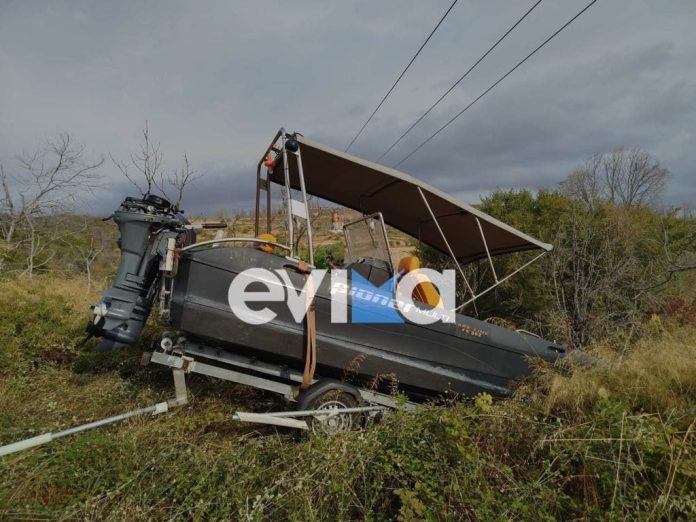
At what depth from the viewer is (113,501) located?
8.74ft

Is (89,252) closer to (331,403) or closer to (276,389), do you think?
(276,389)

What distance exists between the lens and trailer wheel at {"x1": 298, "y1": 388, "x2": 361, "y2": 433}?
3.72m

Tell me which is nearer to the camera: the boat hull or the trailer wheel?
the boat hull

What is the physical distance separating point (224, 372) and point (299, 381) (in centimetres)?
69

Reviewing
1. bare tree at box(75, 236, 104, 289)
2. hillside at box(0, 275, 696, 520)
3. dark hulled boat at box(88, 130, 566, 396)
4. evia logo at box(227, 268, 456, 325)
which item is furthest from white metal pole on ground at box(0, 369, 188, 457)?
bare tree at box(75, 236, 104, 289)

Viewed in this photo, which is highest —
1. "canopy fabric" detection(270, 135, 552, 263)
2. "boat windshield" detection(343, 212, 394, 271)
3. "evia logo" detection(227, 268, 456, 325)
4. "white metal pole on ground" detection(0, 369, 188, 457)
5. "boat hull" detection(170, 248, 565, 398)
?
"canopy fabric" detection(270, 135, 552, 263)

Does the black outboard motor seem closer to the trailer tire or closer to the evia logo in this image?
the evia logo

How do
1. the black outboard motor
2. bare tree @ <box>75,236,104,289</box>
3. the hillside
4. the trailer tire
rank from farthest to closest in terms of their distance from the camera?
bare tree @ <box>75,236,104,289</box> < the trailer tire < the black outboard motor < the hillside

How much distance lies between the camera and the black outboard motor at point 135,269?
11.9 ft

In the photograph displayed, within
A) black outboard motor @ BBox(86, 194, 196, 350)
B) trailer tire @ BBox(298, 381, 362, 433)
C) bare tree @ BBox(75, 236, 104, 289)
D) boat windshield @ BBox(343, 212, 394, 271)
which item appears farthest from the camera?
bare tree @ BBox(75, 236, 104, 289)

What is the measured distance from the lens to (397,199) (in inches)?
211

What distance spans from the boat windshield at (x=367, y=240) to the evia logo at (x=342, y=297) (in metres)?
0.46

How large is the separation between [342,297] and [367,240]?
1.56 meters

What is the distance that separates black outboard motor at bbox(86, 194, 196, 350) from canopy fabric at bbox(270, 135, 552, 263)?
4.37 ft
